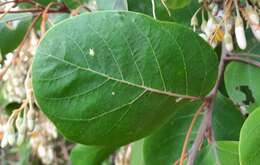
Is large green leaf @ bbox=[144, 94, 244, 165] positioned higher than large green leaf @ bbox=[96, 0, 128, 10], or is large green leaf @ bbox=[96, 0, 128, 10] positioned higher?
large green leaf @ bbox=[96, 0, 128, 10]

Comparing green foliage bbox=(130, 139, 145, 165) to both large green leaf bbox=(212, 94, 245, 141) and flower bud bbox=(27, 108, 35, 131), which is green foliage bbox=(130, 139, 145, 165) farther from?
flower bud bbox=(27, 108, 35, 131)

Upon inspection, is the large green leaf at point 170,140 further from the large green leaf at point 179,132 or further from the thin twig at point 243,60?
the thin twig at point 243,60

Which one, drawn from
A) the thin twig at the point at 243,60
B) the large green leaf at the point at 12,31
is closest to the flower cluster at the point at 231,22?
the thin twig at the point at 243,60

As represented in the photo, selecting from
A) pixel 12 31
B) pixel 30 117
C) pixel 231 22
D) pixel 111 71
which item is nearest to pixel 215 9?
pixel 231 22

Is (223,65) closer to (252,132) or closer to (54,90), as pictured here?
(252,132)

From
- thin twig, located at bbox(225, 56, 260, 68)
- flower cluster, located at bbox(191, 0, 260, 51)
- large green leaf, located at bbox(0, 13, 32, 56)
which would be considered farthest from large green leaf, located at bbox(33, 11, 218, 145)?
large green leaf, located at bbox(0, 13, 32, 56)

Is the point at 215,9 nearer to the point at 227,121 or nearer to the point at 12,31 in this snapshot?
the point at 227,121
